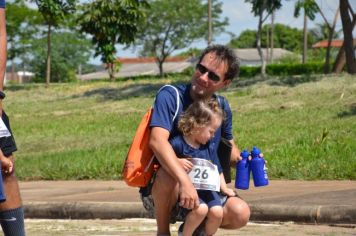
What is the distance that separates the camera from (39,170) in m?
15.8

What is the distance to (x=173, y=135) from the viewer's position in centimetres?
631

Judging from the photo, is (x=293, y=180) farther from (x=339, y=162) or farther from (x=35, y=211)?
(x=35, y=211)

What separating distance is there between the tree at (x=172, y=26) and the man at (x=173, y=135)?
71.8 meters

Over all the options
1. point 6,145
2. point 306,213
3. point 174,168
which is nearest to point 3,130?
point 6,145

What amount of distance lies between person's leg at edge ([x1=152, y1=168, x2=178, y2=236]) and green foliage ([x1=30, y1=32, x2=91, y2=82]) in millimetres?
75494

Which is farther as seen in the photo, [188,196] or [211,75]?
[211,75]

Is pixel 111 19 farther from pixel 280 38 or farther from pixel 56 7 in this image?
pixel 280 38

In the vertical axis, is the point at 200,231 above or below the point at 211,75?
below

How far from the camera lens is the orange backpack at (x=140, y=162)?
620 centimetres

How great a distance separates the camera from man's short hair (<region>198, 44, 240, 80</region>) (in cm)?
623

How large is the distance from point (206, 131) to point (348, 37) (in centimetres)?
2171

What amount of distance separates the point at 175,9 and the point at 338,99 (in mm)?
58928

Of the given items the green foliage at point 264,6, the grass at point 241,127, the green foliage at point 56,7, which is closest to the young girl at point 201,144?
the grass at point 241,127

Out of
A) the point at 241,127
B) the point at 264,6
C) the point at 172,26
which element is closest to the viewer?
the point at 241,127
